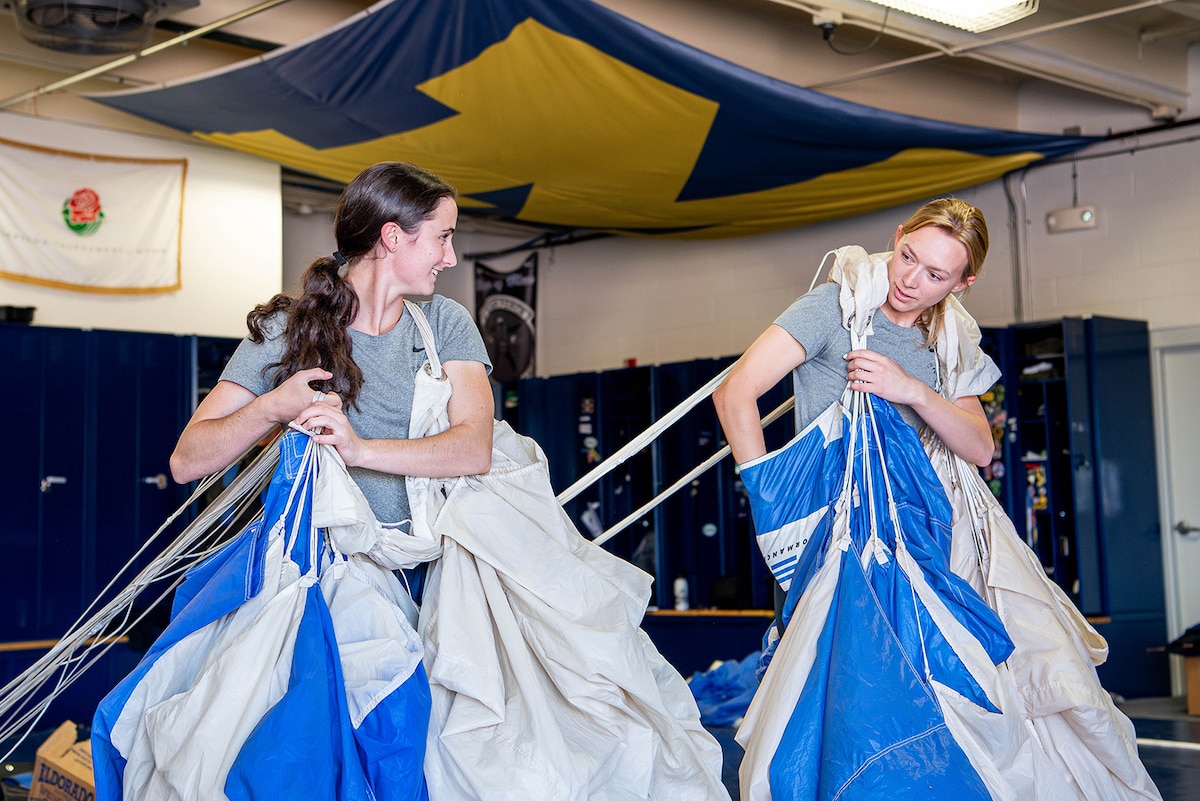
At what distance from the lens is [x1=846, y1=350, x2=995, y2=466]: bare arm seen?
2.31 metres

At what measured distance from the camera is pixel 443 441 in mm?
2006

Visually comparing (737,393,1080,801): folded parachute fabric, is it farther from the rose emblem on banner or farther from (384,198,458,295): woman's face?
the rose emblem on banner

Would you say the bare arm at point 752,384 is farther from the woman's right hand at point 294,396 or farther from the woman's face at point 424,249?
the woman's right hand at point 294,396

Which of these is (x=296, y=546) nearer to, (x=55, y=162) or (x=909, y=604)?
(x=909, y=604)

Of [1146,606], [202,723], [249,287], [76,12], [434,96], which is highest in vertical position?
[76,12]

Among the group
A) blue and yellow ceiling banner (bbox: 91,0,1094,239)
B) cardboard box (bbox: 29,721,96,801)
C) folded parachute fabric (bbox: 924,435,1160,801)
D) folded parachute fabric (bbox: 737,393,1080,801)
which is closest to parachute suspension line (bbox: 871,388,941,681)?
folded parachute fabric (bbox: 737,393,1080,801)

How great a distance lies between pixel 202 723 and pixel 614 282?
791 centimetres

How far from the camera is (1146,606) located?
22.0 feet

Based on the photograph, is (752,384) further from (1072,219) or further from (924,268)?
(1072,219)

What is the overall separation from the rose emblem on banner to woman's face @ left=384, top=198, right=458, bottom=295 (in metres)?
5.47

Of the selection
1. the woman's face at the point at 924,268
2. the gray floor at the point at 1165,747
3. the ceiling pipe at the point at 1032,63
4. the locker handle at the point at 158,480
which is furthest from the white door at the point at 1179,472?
the locker handle at the point at 158,480

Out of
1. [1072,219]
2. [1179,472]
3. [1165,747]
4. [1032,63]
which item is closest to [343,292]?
[1165,747]

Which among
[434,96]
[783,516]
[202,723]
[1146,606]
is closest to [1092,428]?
[1146,606]

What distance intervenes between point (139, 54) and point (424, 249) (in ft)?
14.8
